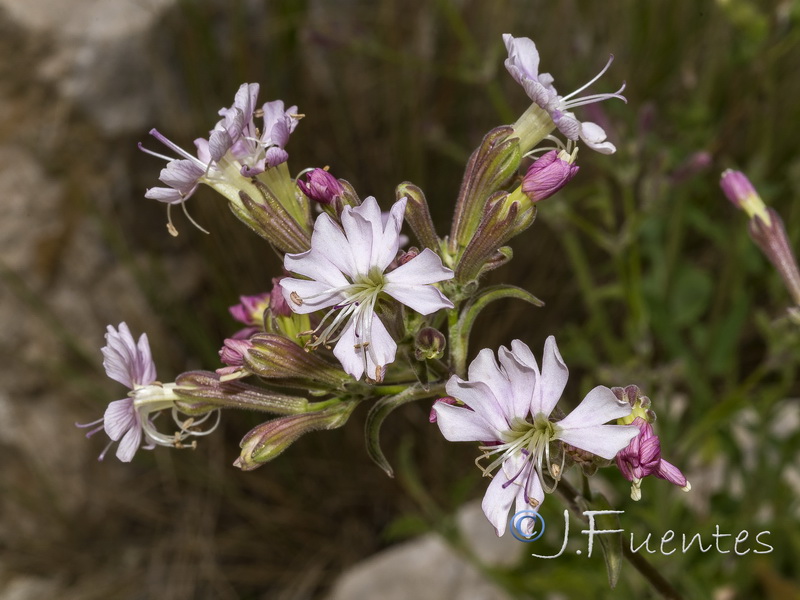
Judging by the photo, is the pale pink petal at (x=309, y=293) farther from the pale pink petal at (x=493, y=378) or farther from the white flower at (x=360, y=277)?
the pale pink petal at (x=493, y=378)

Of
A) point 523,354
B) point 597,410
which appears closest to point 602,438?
point 597,410

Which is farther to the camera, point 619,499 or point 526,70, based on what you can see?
point 619,499

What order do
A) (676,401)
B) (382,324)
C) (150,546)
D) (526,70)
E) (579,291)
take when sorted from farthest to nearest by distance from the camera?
(150,546) < (579,291) < (676,401) < (526,70) < (382,324)

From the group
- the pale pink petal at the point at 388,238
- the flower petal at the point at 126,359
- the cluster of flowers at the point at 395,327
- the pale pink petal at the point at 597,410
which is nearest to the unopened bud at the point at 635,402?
the cluster of flowers at the point at 395,327

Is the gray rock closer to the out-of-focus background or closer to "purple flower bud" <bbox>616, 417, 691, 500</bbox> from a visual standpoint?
the out-of-focus background

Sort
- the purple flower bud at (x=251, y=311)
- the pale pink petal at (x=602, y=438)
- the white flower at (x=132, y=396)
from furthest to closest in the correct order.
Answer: the purple flower bud at (x=251, y=311), the white flower at (x=132, y=396), the pale pink petal at (x=602, y=438)

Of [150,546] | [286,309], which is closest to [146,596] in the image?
[150,546]

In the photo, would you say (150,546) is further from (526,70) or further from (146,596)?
(526,70)
